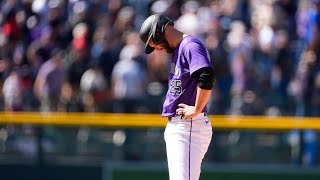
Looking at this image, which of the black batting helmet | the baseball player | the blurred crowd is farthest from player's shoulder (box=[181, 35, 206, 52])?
the blurred crowd

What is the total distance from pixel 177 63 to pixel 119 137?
4035 millimetres

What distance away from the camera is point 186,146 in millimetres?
6418

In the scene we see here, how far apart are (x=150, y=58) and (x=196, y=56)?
18.6ft

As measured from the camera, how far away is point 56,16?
13.4m

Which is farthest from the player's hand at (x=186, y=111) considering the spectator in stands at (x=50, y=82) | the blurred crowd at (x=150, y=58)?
the spectator in stands at (x=50, y=82)

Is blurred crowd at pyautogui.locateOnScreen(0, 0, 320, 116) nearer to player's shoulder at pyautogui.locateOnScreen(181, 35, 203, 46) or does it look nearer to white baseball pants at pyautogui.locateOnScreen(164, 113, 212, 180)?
white baseball pants at pyautogui.locateOnScreen(164, 113, 212, 180)

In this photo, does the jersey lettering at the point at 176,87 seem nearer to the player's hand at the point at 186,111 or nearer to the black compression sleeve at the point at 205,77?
the player's hand at the point at 186,111

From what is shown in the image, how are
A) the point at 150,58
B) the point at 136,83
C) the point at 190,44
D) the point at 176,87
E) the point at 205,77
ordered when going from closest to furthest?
the point at 205,77 → the point at 190,44 → the point at 176,87 → the point at 136,83 → the point at 150,58

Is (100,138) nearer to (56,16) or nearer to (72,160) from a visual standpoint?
(72,160)

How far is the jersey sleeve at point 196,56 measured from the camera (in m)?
6.23

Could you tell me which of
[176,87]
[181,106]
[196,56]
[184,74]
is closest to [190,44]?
[196,56]

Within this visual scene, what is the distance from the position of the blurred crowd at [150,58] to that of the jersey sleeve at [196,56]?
444cm

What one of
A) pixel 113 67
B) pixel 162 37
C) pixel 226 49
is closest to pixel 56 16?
pixel 113 67

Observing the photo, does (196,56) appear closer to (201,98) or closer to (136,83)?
(201,98)
